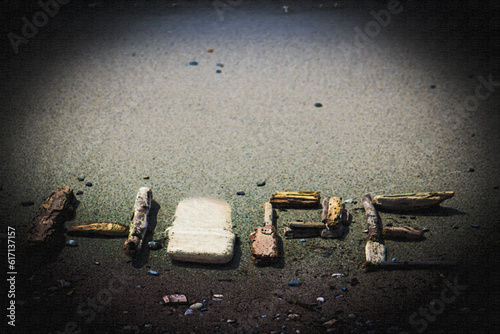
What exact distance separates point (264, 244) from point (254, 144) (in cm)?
162

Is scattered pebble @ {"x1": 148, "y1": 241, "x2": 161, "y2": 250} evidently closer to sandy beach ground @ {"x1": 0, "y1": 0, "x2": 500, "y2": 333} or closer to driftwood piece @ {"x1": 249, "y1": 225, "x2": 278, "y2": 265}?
sandy beach ground @ {"x1": 0, "y1": 0, "x2": 500, "y2": 333}

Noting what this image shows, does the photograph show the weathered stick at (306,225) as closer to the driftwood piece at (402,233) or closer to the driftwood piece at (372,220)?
the driftwood piece at (372,220)

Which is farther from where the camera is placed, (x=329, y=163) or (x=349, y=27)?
(x=349, y=27)

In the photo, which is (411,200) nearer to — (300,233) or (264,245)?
(300,233)

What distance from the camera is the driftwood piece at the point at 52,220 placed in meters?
3.52

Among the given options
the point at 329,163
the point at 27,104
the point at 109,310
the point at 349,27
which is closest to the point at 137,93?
the point at 27,104

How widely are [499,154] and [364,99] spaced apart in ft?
5.84

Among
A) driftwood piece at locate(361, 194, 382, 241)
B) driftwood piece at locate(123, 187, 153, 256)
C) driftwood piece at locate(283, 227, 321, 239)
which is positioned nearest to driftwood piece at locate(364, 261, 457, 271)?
driftwood piece at locate(361, 194, 382, 241)

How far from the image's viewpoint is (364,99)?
18.1 ft

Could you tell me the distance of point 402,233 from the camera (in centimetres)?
371

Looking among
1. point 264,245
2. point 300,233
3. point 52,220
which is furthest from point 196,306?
point 52,220

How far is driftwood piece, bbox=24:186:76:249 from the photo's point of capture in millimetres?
3521

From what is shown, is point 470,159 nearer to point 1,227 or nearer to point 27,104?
point 1,227

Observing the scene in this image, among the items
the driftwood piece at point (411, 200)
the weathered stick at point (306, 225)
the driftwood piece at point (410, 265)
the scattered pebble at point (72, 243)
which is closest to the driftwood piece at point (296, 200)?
the weathered stick at point (306, 225)
